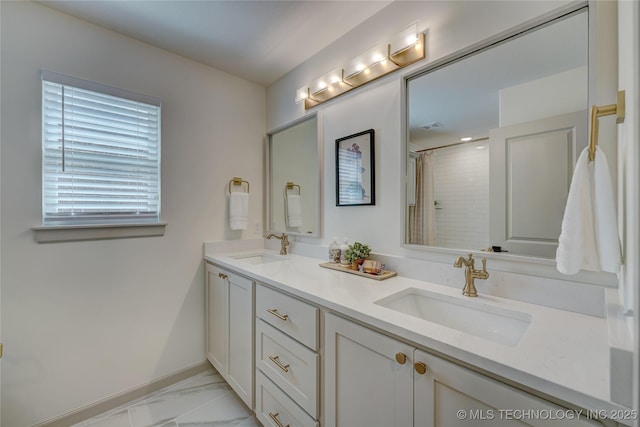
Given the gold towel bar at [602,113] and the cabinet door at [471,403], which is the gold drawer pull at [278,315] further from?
the gold towel bar at [602,113]

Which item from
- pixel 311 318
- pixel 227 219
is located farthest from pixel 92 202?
pixel 311 318

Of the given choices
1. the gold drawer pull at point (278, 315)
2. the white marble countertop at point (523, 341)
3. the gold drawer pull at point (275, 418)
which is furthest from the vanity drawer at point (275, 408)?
the white marble countertop at point (523, 341)

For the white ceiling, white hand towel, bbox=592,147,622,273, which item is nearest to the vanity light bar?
the white ceiling

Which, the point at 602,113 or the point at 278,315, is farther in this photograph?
the point at 278,315

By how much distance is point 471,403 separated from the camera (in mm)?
690

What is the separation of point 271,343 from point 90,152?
1.56 metres

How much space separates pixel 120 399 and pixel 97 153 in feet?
5.12

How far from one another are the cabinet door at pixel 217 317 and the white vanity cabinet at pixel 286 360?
0.42 m

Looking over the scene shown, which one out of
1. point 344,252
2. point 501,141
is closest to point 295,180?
point 344,252

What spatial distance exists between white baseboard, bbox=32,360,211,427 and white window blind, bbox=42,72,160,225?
1112 millimetres

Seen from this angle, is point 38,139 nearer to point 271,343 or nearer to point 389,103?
point 271,343

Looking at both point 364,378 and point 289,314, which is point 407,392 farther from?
point 289,314

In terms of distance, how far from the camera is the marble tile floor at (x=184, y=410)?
159cm

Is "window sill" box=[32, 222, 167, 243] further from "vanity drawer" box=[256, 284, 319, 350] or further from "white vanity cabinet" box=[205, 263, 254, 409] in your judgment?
"vanity drawer" box=[256, 284, 319, 350]
